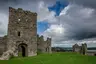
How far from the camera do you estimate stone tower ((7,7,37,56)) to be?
26.8 m

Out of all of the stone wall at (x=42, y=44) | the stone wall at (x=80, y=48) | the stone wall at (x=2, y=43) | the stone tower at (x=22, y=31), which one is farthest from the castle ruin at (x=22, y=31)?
the stone wall at (x=42, y=44)

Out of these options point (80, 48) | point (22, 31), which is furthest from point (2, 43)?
point (80, 48)

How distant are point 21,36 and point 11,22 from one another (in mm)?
3214

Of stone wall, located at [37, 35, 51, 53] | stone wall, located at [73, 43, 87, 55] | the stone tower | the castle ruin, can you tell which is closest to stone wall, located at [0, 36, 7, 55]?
the castle ruin

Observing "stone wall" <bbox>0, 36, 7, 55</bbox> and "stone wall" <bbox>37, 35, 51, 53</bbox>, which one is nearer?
"stone wall" <bbox>0, 36, 7, 55</bbox>

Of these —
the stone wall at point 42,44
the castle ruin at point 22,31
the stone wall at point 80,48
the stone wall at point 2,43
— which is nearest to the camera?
the castle ruin at point 22,31

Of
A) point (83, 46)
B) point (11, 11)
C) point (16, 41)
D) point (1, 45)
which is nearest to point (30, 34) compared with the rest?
point (16, 41)

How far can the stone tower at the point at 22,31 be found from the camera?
2684cm

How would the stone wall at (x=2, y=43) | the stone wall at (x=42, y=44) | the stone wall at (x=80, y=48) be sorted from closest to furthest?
1. the stone wall at (x=2, y=43)
2. the stone wall at (x=80, y=48)
3. the stone wall at (x=42, y=44)

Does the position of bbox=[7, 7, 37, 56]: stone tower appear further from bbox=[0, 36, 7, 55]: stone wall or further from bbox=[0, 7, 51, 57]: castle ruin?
bbox=[0, 36, 7, 55]: stone wall

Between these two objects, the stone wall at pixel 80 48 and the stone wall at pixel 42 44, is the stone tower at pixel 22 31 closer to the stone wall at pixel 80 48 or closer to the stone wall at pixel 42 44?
the stone wall at pixel 80 48

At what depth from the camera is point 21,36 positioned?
89.6 ft

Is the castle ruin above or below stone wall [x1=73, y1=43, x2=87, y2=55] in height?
above

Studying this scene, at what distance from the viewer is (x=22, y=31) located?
2748cm
